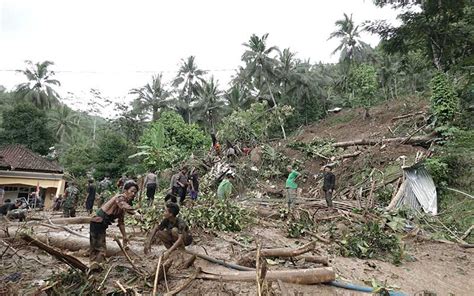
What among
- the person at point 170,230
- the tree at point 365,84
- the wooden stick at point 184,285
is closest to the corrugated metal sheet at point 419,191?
the person at point 170,230

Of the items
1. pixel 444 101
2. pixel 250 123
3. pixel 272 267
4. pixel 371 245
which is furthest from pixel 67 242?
pixel 250 123

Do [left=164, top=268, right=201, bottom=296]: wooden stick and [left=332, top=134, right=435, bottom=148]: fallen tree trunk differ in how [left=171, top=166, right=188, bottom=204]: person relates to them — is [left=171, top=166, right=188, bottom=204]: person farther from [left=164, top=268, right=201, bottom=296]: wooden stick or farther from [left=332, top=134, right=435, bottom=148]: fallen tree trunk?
[left=332, top=134, right=435, bottom=148]: fallen tree trunk

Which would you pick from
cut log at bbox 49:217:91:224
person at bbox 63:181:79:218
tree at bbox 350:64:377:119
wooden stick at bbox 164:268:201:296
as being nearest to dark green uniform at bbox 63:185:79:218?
person at bbox 63:181:79:218

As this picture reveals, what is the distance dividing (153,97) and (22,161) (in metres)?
15.3

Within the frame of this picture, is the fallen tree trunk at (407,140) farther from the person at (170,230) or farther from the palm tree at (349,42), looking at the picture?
the palm tree at (349,42)

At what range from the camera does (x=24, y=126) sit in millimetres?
26781

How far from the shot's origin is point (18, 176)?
2069 cm

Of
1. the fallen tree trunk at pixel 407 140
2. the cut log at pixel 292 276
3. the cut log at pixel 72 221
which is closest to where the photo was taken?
the cut log at pixel 292 276

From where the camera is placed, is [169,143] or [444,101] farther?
[169,143]

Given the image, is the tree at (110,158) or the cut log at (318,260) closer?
the cut log at (318,260)

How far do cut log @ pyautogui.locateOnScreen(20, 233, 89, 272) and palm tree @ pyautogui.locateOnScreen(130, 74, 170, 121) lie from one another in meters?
30.6

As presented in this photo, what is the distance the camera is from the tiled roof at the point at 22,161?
20922mm

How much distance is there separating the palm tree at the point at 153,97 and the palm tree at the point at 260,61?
963cm

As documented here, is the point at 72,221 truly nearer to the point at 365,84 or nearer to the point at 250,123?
the point at 250,123
